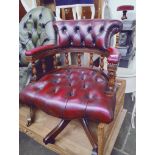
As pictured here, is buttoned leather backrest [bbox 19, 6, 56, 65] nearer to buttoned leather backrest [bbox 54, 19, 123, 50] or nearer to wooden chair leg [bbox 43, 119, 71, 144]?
buttoned leather backrest [bbox 54, 19, 123, 50]

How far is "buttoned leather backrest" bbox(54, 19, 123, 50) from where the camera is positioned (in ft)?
3.93

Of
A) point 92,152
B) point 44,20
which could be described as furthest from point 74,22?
point 92,152

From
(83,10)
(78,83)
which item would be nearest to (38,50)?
(78,83)

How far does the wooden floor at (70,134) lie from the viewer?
1065mm

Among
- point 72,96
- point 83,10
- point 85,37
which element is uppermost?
point 83,10

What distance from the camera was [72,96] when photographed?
954 mm

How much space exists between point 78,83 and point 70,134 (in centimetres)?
38

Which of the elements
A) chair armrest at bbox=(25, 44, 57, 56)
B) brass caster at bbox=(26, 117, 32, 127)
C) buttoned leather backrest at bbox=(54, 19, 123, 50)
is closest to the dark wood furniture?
buttoned leather backrest at bbox=(54, 19, 123, 50)

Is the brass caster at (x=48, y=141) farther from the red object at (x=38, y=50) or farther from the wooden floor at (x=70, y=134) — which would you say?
the red object at (x=38, y=50)

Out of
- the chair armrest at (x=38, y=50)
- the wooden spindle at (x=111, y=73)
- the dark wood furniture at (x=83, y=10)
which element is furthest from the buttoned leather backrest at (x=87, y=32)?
the dark wood furniture at (x=83, y=10)

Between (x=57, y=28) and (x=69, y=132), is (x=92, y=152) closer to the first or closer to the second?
(x=69, y=132)

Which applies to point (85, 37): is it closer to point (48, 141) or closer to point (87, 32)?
point (87, 32)

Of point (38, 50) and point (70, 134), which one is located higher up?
point (38, 50)
